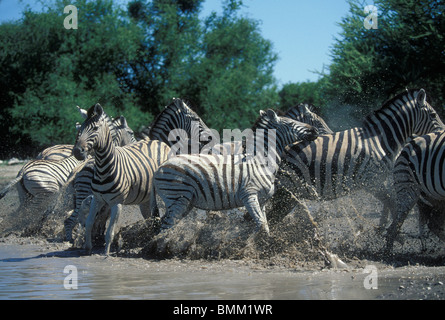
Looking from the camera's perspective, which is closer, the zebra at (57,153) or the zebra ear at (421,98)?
the zebra ear at (421,98)

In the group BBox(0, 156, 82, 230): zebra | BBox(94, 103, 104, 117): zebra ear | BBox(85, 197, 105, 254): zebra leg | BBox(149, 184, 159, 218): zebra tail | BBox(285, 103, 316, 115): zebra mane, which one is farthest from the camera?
BBox(0, 156, 82, 230): zebra

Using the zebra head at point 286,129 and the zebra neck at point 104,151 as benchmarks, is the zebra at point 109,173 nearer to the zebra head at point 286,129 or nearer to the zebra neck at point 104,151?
the zebra neck at point 104,151

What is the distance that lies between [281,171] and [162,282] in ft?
9.25

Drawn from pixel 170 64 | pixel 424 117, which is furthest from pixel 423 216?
pixel 170 64

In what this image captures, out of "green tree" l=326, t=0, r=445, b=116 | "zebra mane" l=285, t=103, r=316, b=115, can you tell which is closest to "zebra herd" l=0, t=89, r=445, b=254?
"zebra mane" l=285, t=103, r=316, b=115

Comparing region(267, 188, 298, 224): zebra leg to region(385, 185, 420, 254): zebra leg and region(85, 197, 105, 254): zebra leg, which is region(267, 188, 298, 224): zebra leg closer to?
region(385, 185, 420, 254): zebra leg

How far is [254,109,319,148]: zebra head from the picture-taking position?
29.3 feet

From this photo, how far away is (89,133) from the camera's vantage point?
334 inches

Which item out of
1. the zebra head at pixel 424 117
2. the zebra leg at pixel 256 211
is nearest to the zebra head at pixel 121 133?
the zebra leg at pixel 256 211

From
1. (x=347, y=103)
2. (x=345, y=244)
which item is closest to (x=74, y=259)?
(x=345, y=244)

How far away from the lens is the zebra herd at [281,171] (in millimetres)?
8312

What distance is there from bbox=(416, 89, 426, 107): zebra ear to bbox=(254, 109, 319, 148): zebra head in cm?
157

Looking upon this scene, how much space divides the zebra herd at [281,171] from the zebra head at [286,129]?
0.6 inches
